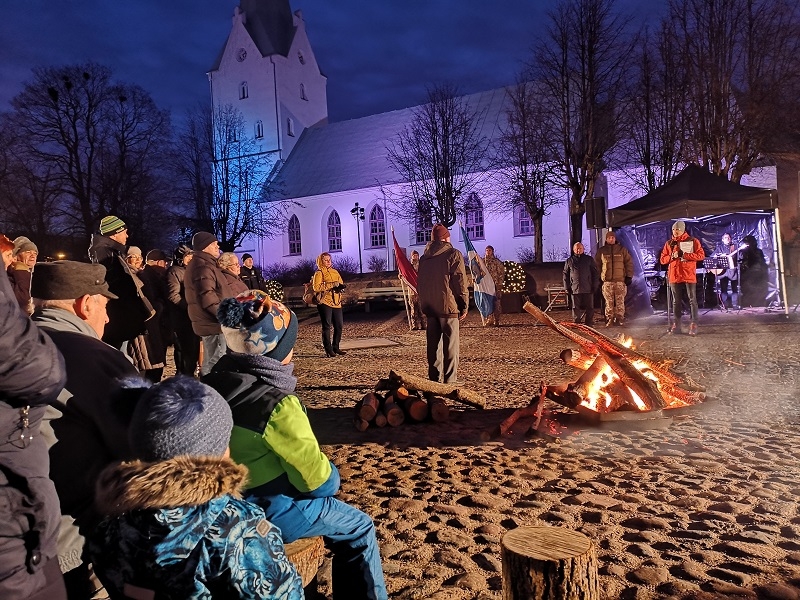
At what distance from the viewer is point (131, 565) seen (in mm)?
1746

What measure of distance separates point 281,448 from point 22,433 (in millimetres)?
947

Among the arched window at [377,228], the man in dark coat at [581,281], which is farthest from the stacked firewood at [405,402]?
the arched window at [377,228]

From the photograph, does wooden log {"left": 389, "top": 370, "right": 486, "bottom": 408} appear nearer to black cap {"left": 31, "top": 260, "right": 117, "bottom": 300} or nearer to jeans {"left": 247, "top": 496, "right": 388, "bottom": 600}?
jeans {"left": 247, "top": 496, "right": 388, "bottom": 600}

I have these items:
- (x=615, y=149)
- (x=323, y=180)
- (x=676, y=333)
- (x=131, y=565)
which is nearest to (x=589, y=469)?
(x=131, y=565)

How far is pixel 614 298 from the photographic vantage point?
570 inches

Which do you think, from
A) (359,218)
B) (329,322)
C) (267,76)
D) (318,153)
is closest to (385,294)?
(329,322)

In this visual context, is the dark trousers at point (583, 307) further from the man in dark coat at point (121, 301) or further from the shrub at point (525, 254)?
the shrub at point (525, 254)

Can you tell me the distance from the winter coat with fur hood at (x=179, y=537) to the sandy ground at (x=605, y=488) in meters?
1.50

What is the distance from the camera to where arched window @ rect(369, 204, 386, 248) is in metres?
43.2

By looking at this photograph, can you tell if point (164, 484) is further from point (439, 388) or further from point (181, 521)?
point (439, 388)

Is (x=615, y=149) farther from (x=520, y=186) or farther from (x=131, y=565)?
(x=131, y=565)

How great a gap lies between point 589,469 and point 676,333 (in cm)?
873

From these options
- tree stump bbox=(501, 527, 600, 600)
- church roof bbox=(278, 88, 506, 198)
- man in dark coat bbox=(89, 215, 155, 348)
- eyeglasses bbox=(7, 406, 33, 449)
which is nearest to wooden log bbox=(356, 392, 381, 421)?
man in dark coat bbox=(89, 215, 155, 348)

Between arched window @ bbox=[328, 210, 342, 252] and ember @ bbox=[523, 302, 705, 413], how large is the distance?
130 feet
